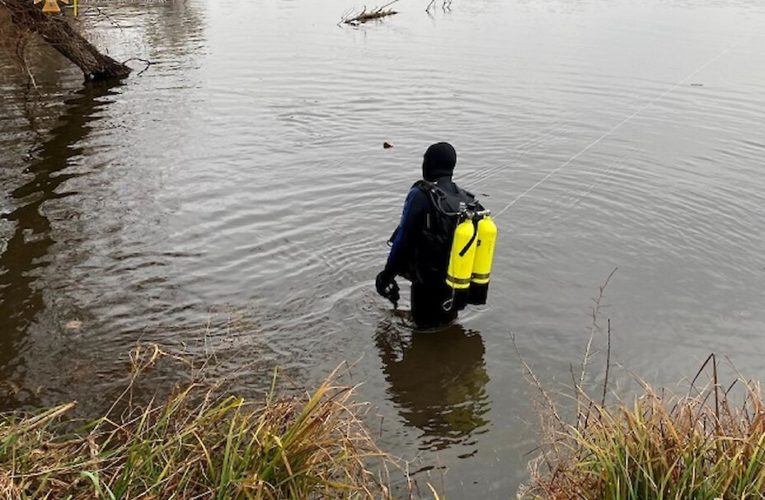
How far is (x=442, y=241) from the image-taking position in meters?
5.89

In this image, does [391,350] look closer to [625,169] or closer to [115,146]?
[625,169]

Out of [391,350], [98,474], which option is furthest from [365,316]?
[98,474]

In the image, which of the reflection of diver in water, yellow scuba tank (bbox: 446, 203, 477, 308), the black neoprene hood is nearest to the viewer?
the reflection of diver in water

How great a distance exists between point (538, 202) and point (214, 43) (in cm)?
1450

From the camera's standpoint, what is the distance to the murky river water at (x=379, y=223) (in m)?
5.96

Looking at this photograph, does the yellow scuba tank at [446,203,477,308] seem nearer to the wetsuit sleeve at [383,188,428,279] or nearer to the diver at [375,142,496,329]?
the diver at [375,142,496,329]

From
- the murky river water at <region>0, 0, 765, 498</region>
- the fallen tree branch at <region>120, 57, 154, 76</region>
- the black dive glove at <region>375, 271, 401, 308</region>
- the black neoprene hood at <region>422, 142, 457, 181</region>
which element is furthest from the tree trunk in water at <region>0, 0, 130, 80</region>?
the black neoprene hood at <region>422, 142, 457, 181</region>

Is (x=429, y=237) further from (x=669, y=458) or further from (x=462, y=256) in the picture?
(x=669, y=458)

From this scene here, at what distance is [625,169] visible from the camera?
11.0 m

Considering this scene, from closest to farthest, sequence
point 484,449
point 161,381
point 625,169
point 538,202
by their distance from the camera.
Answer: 1. point 484,449
2. point 161,381
3. point 538,202
4. point 625,169

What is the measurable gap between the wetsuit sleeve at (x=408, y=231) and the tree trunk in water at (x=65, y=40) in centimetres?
1127

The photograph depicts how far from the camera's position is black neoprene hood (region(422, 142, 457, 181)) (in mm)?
5730

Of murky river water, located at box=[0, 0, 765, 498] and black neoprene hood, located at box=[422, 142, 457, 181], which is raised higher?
black neoprene hood, located at box=[422, 142, 457, 181]

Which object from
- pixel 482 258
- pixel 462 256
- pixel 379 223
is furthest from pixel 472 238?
pixel 379 223
